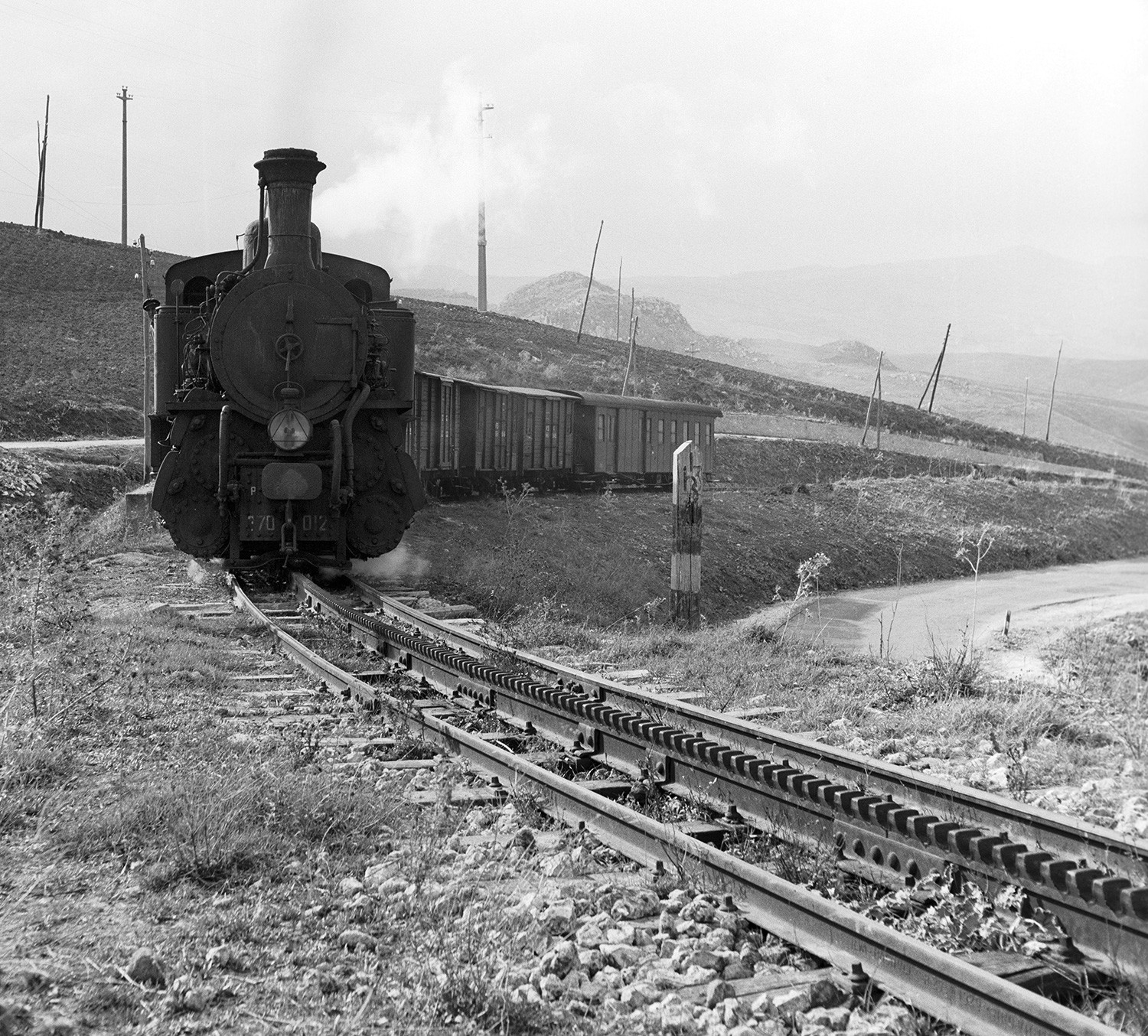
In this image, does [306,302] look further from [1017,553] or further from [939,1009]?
[1017,553]

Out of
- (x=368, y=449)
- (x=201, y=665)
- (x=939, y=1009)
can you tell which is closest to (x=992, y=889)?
(x=939, y=1009)

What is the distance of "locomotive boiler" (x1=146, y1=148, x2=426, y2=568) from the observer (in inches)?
448

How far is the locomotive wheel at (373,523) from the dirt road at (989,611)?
14.2 feet

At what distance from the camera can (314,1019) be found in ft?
10.4

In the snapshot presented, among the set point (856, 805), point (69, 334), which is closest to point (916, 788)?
point (856, 805)

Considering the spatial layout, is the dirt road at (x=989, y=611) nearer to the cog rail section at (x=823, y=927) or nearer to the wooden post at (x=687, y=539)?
the wooden post at (x=687, y=539)

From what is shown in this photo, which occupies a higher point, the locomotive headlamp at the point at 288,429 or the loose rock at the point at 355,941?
the locomotive headlamp at the point at 288,429

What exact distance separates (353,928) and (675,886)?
3.65ft

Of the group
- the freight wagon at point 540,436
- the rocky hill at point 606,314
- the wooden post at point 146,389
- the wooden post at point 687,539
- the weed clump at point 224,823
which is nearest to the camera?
the weed clump at point 224,823

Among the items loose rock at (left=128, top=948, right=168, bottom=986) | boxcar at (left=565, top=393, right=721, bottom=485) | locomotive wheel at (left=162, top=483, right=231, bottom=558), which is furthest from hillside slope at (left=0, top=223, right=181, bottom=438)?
loose rock at (left=128, top=948, right=168, bottom=986)

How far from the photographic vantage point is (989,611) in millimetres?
16781

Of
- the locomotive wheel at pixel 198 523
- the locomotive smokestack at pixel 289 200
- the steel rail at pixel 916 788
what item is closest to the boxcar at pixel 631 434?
the locomotive smokestack at pixel 289 200

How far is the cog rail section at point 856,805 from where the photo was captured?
3545 mm

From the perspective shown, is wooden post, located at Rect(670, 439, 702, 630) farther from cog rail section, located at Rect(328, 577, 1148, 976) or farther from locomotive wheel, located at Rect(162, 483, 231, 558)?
cog rail section, located at Rect(328, 577, 1148, 976)
